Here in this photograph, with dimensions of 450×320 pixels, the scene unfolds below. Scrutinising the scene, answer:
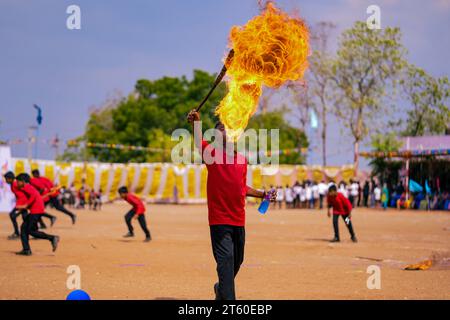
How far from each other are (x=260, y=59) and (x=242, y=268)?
5.01m

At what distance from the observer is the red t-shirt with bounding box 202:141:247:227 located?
25.9ft

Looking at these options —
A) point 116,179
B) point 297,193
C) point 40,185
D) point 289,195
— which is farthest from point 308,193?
point 40,185

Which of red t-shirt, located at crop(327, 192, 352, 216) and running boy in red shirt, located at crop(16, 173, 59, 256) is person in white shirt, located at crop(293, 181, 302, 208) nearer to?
red t-shirt, located at crop(327, 192, 352, 216)

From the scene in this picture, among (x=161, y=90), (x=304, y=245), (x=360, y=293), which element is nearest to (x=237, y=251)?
(x=360, y=293)

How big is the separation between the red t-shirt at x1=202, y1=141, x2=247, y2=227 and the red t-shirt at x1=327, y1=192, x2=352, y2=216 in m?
11.1

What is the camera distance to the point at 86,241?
18.5 meters

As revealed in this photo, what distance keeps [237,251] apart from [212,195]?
0.70 meters

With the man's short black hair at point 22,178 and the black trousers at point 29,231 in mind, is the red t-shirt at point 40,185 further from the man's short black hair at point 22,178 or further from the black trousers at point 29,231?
the black trousers at point 29,231

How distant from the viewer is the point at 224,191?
793 centimetres

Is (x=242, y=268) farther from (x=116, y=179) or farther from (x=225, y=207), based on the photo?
(x=116, y=179)

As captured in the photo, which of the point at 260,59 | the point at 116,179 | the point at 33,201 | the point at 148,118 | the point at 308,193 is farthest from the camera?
the point at 148,118

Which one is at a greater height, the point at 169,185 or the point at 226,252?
the point at 226,252

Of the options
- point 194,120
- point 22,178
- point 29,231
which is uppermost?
point 194,120
